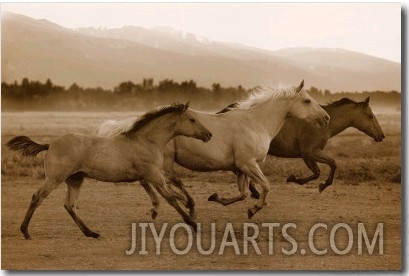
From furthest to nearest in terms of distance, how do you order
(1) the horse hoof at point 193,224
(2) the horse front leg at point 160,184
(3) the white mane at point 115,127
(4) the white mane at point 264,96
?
1. (4) the white mane at point 264,96
2. (1) the horse hoof at point 193,224
3. (3) the white mane at point 115,127
4. (2) the horse front leg at point 160,184

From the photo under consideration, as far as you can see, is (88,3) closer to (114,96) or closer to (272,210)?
(114,96)

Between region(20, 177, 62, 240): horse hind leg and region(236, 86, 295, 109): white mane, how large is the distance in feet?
4.94

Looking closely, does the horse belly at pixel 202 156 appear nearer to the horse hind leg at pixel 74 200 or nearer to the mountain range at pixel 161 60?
the mountain range at pixel 161 60

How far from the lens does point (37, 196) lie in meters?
6.46

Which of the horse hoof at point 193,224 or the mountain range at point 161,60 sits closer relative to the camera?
the horse hoof at point 193,224

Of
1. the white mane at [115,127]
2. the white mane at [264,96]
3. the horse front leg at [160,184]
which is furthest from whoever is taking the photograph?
the white mane at [264,96]

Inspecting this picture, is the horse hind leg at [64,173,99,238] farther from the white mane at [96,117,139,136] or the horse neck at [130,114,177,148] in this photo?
the horse neck at [130,114,177,148]

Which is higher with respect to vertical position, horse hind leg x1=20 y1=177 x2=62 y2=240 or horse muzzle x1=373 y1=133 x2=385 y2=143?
horse muzzle x1=373 y1=133 x2=385 y2=143

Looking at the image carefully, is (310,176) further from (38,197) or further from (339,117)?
(38,197)

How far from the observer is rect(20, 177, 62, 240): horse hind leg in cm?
641

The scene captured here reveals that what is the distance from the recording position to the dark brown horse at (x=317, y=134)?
6.77 meters

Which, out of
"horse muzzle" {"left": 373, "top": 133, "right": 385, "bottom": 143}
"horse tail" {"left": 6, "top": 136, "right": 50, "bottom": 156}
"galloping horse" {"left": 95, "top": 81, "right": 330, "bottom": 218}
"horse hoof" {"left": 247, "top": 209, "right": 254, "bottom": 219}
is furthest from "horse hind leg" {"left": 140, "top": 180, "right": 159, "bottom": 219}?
"horse muzzle" {"left": 373, "top": 133, "right": 385, "bottom": 143}

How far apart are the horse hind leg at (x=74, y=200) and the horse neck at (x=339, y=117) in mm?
1935

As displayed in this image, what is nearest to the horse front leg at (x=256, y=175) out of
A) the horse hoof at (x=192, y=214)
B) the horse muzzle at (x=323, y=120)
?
the horse hoof at (x=192, y=214)
